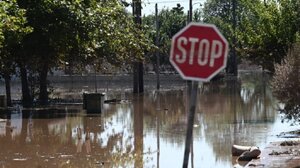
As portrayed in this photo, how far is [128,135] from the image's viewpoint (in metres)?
20.8

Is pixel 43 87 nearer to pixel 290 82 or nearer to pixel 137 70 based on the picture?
pixel 137 70

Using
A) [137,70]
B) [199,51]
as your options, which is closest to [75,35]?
[137,70]

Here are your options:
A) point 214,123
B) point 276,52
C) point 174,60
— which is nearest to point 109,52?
point 214,123

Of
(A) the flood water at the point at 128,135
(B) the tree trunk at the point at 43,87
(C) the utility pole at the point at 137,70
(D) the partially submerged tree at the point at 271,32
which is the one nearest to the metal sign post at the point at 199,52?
(A) the flood water at the point at 128,135

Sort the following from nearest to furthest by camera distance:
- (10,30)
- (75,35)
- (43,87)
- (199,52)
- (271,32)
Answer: (199,52), (10,30), (271,32), (75,35), (43,87)

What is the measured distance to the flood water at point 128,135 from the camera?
1552cm

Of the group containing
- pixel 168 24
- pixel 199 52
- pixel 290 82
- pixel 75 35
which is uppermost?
pixel 168 24

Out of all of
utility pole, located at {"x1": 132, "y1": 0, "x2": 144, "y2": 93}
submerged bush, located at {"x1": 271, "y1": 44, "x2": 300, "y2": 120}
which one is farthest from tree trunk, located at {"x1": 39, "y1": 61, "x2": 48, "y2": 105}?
submerged bush, located at {"x1": 271, "y1": 44, "x2": 300, "y2": 120}

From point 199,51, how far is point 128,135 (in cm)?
1496

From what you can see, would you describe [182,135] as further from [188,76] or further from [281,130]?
[188,76]

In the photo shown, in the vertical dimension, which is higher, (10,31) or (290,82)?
(10,31)

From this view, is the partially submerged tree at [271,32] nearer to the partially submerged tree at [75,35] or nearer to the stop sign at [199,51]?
the partially submerged tree at [75,35]

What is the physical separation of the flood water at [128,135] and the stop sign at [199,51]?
8.55 meters

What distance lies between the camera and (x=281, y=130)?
21.3 metres
